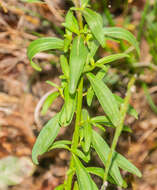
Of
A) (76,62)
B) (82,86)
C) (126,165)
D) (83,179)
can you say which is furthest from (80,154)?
(76,62)

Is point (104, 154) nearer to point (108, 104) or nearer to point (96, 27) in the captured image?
point (108, 104)

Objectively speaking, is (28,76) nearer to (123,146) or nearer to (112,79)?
(112,79)

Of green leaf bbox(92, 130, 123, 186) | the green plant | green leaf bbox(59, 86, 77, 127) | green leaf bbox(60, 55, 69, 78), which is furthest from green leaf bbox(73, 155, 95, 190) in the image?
green leaf bbox(60, 55, 69, 78)

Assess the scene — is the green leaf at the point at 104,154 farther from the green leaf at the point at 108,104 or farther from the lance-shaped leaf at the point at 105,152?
the green leaf at the point at 108,104

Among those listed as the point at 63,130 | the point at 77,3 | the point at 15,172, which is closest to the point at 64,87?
the point at 77,3

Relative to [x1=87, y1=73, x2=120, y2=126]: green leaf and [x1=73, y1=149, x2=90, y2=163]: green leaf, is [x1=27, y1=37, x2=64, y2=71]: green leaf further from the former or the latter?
[x1=73, y1=149, x2=90, y2=163]: green leaf
